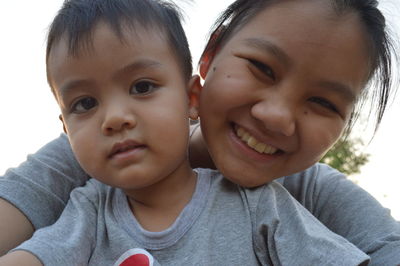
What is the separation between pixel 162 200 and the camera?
1.42 m

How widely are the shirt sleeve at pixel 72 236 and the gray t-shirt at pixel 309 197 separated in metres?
0.11

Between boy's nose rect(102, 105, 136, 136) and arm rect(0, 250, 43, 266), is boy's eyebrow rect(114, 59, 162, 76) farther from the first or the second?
arm rect(0, 250, 43, 266)

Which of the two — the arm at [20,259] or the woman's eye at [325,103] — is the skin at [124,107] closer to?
the arm at [20,259]

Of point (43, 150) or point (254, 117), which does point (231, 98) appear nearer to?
point (254, 117)

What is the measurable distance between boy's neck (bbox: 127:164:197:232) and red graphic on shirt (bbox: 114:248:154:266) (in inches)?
4.2

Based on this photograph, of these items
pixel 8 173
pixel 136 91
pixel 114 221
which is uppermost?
pixel 136 91

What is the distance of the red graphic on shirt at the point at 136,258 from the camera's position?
125cm

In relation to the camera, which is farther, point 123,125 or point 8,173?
point 8,173

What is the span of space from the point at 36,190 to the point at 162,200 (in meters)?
0.45

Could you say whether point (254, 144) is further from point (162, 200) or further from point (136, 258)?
point (136, 258)

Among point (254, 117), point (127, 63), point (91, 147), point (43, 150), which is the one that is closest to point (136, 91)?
point (127, 63)

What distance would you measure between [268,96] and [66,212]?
0.77 meters

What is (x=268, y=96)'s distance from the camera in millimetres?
1342

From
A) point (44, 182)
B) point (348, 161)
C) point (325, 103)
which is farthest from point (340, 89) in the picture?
point (348, 161)
